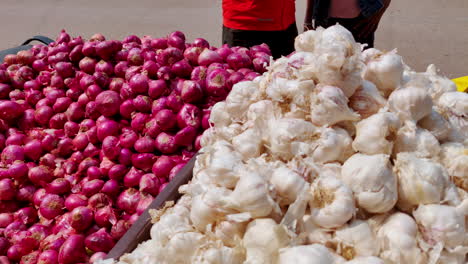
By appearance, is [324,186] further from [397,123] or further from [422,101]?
[422,101]

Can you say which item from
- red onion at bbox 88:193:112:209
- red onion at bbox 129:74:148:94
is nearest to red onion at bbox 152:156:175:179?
red onion at bbox 88:193:112:209

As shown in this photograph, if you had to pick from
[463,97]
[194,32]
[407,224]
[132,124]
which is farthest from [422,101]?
[194,32]

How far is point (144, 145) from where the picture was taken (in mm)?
1703

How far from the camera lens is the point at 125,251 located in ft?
3.76

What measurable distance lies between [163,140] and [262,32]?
4.18 feet

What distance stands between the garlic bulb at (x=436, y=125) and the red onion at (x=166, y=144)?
1.00 meters

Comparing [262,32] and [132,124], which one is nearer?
[132,124]

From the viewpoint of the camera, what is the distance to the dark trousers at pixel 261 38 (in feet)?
8.69

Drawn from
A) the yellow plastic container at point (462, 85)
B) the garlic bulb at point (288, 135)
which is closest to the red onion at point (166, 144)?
the garlic bulb at point (288, 135)

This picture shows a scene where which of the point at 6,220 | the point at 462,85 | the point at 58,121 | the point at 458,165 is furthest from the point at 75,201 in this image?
the point at 462,85

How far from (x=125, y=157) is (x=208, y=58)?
0.64 meters

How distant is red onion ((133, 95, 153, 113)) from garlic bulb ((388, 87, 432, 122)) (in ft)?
3.83

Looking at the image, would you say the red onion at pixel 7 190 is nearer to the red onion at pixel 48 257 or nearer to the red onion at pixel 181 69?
the red onion at pixel 48 257

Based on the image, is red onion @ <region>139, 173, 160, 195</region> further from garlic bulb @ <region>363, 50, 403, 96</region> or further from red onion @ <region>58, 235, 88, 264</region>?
garlic bulb @ <region>363, 50, 403, 96</region>
